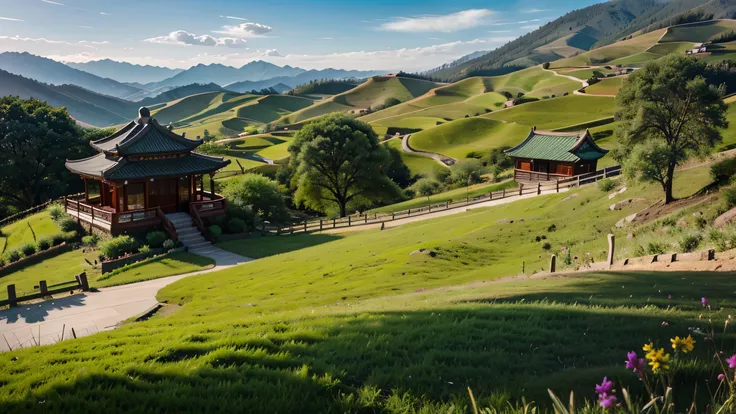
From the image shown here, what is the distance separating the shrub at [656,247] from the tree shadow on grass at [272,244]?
893 inches

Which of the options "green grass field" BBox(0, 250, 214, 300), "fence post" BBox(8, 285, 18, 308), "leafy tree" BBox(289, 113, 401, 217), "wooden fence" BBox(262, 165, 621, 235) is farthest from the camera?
"leafy tree" BBox(289, 113, 401, 217)

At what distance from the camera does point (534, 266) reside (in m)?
20.5

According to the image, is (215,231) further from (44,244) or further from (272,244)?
(44,244)

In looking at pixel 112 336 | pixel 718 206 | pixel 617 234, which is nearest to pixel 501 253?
pixel 617 234

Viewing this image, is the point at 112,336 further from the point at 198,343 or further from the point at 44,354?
the point at 198,343

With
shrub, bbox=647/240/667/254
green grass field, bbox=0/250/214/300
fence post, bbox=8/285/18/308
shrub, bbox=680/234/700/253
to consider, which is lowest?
green grass field, bbox=0/250/214/300

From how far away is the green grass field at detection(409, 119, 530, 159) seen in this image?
9369 centimetres

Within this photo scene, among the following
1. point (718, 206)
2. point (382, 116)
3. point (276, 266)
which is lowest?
point (276, 266)

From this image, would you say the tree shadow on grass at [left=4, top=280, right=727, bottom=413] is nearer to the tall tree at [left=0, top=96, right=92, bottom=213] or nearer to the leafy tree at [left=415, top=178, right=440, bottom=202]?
the leafy tree at [left=415, top=178, right=440, bottom=202]

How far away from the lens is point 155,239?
35.4 metres

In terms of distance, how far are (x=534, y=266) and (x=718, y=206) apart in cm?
810

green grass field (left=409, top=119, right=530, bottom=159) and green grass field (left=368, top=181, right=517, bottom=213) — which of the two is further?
green grass field (left=409, top=119, right=530, bottom=159)

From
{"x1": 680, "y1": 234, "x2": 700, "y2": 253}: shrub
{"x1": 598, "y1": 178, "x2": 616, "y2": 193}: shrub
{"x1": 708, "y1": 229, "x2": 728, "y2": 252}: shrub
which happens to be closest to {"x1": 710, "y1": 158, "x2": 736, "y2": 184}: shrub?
{"x1": 680, "y1": 234, "x2": 700, "y2": 253}: shrub

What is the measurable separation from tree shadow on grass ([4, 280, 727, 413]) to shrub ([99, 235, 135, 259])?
88.8 ft
